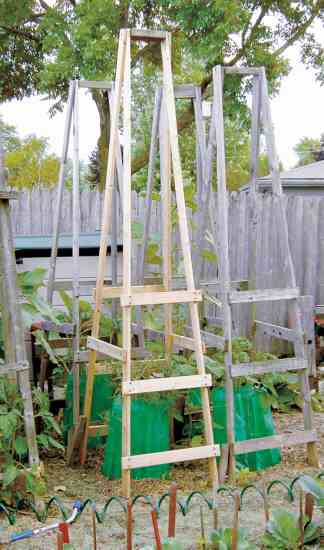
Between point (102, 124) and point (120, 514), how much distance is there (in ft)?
38.6

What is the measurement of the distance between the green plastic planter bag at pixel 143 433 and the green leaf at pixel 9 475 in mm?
881

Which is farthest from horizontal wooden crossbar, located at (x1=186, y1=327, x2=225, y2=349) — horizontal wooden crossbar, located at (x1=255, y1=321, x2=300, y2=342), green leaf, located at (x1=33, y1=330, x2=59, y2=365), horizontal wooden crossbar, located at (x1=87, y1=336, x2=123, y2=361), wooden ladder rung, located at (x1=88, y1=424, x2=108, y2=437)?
green leaf, located at (x1=33, y1=330, x2=59, y2=365)

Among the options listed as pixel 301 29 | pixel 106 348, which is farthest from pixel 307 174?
pixel 106 348

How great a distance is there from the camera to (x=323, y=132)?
4441 centimetres

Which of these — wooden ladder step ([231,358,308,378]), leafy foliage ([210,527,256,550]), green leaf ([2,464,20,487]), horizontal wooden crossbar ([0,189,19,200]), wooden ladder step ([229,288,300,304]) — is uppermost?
horizontal wooden crossbar ([0,189,19,200])

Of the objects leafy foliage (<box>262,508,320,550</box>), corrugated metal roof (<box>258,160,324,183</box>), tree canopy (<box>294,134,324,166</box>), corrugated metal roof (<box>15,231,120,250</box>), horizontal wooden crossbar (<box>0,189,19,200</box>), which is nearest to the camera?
leafy foliage (<box>262,508,320,550</box>)

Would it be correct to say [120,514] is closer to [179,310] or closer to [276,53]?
[179,310]

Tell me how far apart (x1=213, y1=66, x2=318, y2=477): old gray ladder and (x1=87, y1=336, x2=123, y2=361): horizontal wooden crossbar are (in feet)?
2.19

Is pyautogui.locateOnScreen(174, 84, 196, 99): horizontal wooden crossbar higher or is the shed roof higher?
the shed roof

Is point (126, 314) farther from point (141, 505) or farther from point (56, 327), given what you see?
point (56, 327)

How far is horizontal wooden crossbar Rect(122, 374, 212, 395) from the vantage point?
12.0 feet

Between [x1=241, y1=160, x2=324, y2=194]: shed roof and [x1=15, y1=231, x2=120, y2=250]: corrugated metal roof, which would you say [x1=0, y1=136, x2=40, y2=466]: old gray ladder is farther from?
[x1=241, y1=160, x2=324, y2=194]: shed roof

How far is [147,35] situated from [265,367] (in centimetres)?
197

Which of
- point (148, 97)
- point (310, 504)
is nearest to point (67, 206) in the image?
point (310, 504)
